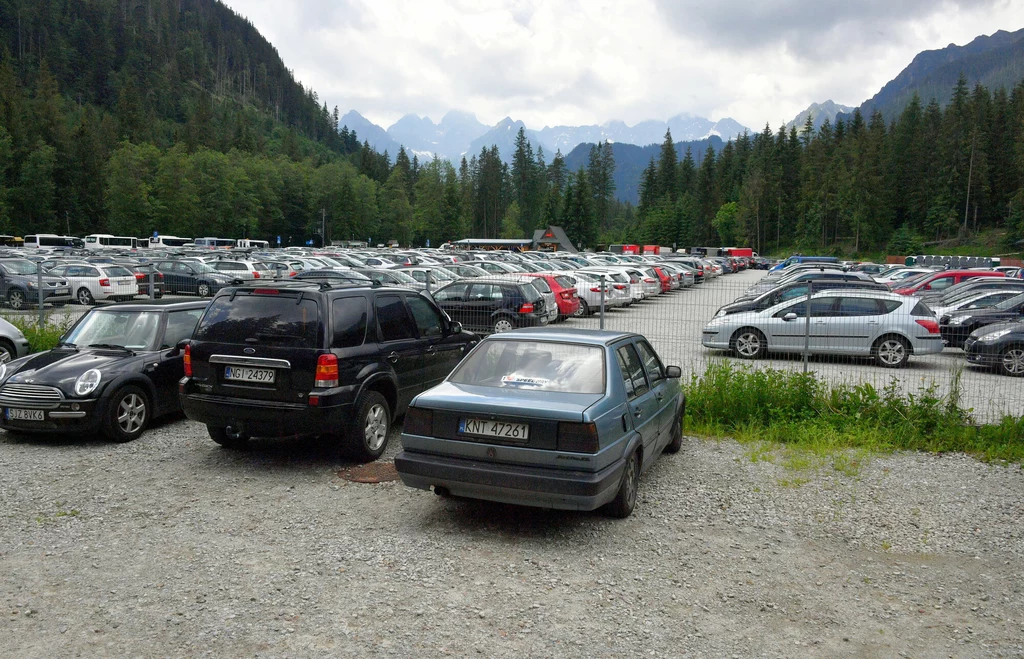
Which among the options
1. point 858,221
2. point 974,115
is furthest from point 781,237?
point 974,115

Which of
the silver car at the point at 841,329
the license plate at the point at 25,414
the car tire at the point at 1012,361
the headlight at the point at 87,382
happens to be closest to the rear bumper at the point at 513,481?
the headlight at the point at 87,382

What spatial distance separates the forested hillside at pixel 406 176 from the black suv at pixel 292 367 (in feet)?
318

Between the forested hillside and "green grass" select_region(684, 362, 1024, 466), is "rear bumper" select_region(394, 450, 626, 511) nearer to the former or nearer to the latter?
"green grass" select_region(684, 362, 1024, 466)

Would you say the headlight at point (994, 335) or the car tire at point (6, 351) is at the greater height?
the headlight at point (994, 335)

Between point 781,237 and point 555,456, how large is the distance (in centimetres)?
13077

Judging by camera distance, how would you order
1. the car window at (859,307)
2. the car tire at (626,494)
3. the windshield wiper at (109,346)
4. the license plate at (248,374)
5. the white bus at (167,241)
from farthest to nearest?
the white bus at (167,241) → the car window at (859,307) → the windshield wiper at (109,346) → the license plate at (248,374) → the car tire at (626,494)

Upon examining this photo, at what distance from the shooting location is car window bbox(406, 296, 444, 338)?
8.84 metres

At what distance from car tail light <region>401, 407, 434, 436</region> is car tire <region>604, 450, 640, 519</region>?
1.59m

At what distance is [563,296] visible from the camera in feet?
73.1

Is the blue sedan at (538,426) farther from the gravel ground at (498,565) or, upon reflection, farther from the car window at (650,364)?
the gravel ground at (498,565)

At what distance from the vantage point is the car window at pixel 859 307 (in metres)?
14.4

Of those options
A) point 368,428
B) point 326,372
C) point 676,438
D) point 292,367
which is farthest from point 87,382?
point 676,438

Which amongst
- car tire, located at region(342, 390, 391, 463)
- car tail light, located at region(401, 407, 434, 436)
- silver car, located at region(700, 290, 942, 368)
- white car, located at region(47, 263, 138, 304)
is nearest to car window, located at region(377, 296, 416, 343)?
car tire, located at region(342, 390, 391, 463)

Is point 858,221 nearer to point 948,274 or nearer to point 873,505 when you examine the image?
point 948,274
